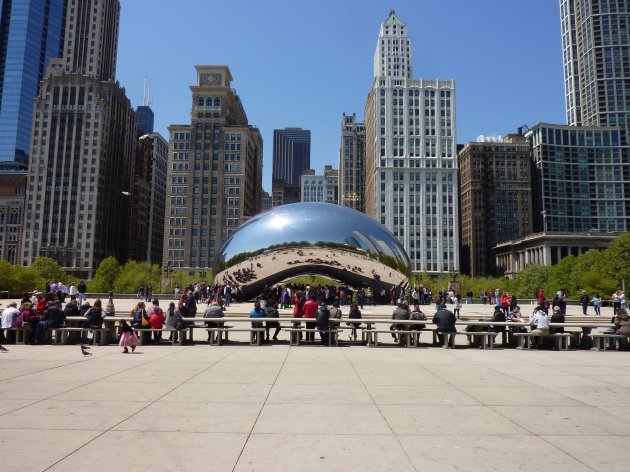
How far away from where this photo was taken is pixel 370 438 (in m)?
4.72

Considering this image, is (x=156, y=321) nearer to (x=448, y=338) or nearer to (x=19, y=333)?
(x=19, y=333)

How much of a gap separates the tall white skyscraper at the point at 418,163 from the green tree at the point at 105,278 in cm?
6182

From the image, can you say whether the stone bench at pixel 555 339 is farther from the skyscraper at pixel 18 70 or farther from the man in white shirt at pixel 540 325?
the skyscraper at pixel 18 70

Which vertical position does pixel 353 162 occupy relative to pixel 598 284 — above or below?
above

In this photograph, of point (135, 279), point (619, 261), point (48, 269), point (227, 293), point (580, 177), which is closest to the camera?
point (227, 293)

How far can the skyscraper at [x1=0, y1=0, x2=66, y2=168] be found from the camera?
135625mm

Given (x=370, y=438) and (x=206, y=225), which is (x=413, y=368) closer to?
(x=370, y=438)

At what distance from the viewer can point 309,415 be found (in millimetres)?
5555

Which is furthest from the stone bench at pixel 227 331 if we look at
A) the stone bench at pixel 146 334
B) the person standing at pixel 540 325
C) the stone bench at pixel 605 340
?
the stone bench at pixel 605 340

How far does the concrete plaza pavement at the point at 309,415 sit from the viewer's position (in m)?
4.13

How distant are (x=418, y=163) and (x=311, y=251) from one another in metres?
93.7

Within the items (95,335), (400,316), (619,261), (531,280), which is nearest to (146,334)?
(95,335)

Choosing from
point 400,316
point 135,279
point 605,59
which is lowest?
point 400,316

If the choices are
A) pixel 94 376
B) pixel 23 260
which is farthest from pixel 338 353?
pixel 23 260
